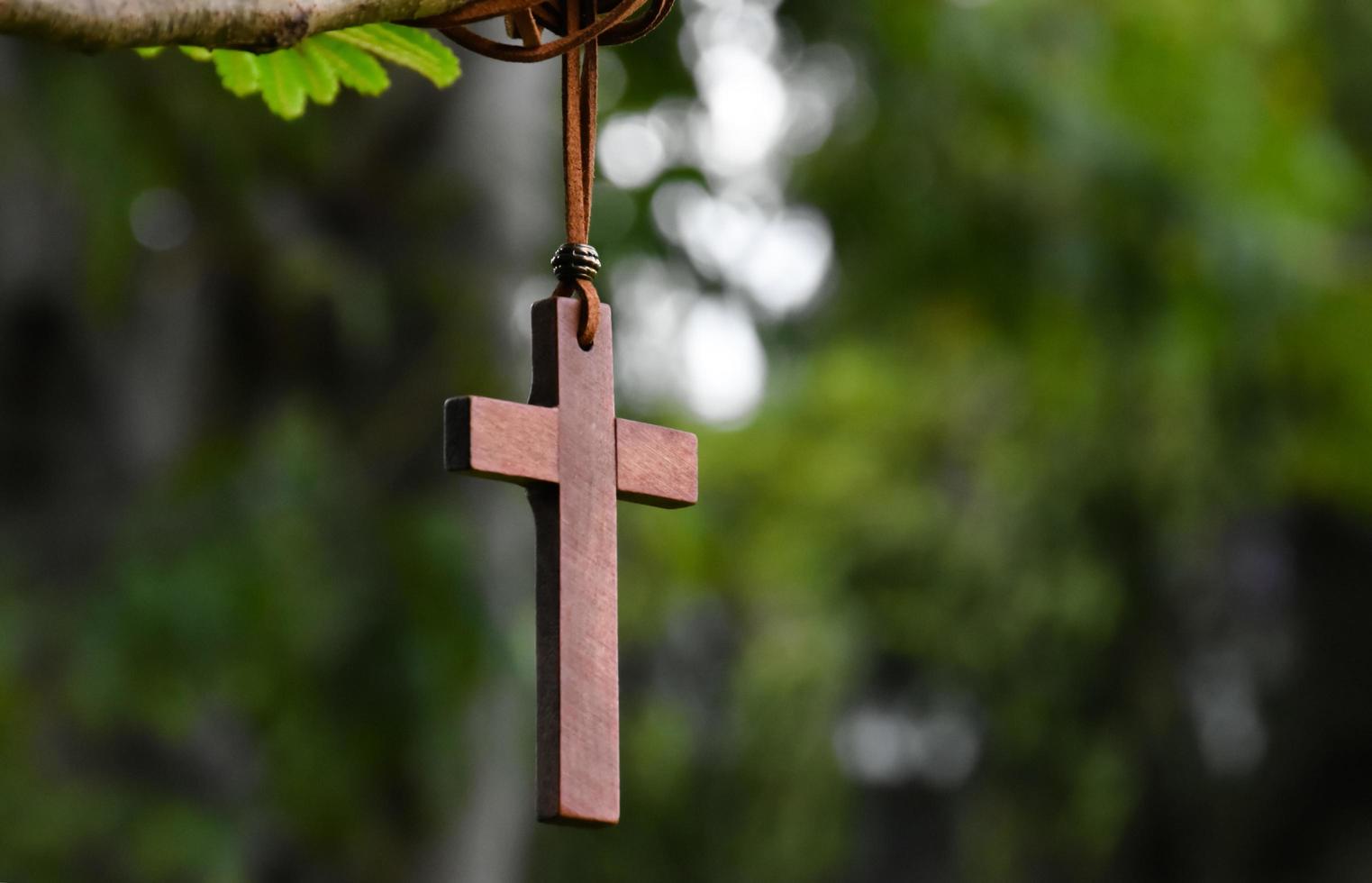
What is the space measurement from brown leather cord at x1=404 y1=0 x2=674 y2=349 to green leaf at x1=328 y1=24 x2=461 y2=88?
20 millimetres

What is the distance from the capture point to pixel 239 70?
916mm

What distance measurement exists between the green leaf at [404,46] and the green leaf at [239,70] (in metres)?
0.05

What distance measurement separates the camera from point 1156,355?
15.6ft

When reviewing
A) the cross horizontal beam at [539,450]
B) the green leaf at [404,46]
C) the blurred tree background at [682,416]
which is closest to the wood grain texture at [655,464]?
the cross horizontal beam at [539,450]

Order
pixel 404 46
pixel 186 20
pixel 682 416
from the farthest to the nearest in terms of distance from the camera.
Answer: pixel 682 416, pixel 404 46, pixel 186 20

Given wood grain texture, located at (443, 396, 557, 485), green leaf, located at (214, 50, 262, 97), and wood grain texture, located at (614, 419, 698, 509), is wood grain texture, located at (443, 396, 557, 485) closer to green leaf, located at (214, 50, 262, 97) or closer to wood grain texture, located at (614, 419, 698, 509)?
wood grain texture, located at (614, 419, 698, 509)

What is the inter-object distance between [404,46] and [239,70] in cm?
10

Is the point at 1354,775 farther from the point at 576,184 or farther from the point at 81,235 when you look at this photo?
the point at 576,184

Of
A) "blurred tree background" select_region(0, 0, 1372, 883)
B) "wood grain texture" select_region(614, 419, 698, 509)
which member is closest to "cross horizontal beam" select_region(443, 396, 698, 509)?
"wood grain texture" select_region(614, 419, 698, 509)

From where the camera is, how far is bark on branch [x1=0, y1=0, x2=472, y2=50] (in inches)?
27.2

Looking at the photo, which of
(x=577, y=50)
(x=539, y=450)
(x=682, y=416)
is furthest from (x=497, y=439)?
(x=682, y=416)

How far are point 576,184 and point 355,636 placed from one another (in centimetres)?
317

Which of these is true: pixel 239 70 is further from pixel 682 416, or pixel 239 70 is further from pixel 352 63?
pixel 682 416

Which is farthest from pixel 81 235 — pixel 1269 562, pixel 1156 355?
pixel 1269 562
